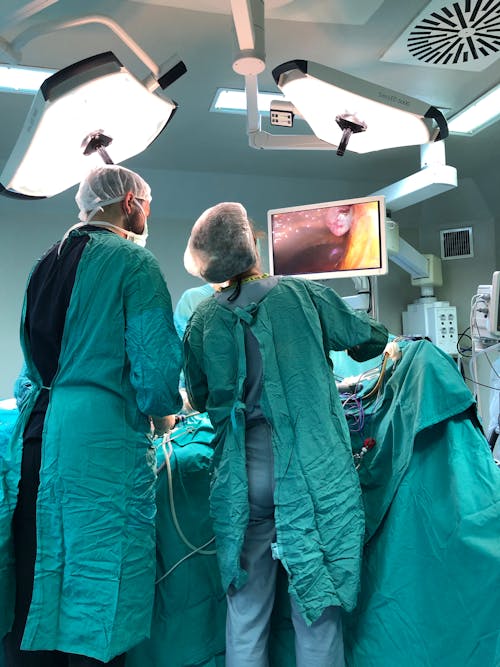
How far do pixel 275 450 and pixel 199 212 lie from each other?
2.74 m

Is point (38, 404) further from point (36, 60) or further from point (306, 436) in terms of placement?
point (36, 60)

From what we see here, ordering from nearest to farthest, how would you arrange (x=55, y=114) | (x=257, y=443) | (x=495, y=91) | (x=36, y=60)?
(x=257, y=443)
(x=55, y=114)
(x=36, y=60)
(x=495, y=91)

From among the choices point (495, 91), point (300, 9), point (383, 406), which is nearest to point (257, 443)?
point (383, 406)

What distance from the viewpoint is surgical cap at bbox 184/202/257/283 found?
1.39 m

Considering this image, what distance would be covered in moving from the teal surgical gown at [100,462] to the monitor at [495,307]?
6.18 ft

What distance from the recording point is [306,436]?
4.22 feet

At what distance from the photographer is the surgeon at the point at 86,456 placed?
42.9 inches

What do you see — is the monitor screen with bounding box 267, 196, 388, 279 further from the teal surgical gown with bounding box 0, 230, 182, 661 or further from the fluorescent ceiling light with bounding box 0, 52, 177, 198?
the teal surgical gown with bounding box 0, 230, 182, 661

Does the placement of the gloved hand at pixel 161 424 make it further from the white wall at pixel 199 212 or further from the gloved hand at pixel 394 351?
the white wall at pixel 199 212

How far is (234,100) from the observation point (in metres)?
2.62

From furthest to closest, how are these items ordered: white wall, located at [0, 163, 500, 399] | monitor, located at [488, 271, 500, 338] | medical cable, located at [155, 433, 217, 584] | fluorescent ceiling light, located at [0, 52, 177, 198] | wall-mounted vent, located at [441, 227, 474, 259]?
wall-mounted vent, located at [441, 227, 474, 259], white wall, located at [0, 163, 500, 399], monitor, located at [488, 271, 500, 338], medical cable, located at [155, 433, 217, 584], fluorescent ceiling light, located at [0, 52, 177, 198]

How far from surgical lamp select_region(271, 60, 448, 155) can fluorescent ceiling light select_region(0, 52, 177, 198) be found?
42 cm

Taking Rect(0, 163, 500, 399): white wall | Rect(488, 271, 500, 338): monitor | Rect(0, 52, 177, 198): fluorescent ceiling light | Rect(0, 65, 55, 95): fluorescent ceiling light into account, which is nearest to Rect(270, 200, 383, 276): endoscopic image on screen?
Rect(488, 271, 500, 338): monitor

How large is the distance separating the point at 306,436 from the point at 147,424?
40cm
